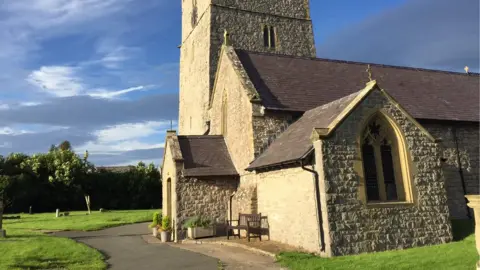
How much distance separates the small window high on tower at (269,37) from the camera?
98.0 ft

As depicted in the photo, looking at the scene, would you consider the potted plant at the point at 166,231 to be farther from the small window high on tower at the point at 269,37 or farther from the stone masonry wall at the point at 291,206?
the small window high on tower at the point at 269,37

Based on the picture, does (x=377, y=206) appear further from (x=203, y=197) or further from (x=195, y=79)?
(x=195, y=79)

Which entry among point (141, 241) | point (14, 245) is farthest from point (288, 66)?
point (14, 245)

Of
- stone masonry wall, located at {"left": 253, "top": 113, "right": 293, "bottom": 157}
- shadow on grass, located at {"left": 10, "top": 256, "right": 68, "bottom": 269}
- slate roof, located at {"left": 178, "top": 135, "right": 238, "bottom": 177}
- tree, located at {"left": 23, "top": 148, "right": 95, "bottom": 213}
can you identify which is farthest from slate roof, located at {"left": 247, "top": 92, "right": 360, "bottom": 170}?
tree, located at {"left": 23, "top": 148, "right": 95, "bottom": 213}

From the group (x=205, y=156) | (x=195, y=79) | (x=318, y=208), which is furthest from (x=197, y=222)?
(x=195, y=79)

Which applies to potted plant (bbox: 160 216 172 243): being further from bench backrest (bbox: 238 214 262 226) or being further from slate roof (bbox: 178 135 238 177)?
bench backrest (bbox: 238 214 262 226)

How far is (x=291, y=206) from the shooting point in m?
12.3

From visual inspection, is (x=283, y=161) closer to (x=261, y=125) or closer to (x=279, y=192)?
(x=279, y=192)

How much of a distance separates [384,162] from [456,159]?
7.07 m

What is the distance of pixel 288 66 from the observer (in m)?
19.6

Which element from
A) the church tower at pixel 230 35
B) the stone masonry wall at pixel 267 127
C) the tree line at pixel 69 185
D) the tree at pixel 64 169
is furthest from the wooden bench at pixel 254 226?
the tree at pixel 64 169

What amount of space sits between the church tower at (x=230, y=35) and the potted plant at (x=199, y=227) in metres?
12.1

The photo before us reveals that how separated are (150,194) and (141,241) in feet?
109

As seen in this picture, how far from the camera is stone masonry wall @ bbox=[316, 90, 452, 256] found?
1066cm
